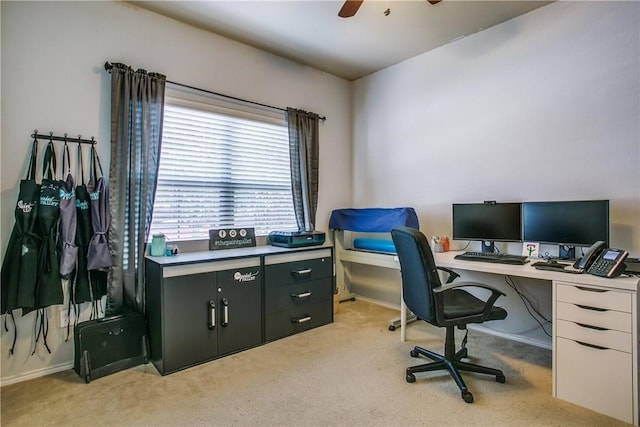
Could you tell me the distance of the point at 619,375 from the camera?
1.80 metres

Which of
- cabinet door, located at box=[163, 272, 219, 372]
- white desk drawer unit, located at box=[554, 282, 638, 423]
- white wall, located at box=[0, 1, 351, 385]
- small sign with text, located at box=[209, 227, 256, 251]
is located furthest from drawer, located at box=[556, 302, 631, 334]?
white wall, located at box=[0, 1, 351, 385]

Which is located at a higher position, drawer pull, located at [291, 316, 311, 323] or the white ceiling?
the white ceiling

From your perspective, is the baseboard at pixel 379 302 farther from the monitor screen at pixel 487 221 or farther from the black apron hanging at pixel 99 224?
the black apron hanging at pixel 99 224

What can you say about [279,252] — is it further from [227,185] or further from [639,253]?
[639,253]

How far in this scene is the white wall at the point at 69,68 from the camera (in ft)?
7.09

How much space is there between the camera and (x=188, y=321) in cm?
240

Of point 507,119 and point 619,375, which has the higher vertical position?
point 507,119

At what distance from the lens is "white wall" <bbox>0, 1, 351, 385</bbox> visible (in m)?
2.16

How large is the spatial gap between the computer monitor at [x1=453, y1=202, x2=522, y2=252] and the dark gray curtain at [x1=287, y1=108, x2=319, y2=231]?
149cm

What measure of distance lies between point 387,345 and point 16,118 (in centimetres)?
309

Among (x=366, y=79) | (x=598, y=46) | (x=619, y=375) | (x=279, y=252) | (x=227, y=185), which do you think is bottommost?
(x=619, y=375)

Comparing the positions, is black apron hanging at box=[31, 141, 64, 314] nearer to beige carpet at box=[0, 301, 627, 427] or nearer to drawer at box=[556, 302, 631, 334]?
beige carpet at box=[0, 301, 627, 427]

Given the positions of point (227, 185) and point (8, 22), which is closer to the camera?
point (8, 22)

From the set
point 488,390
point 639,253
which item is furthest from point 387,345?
point 639,253
